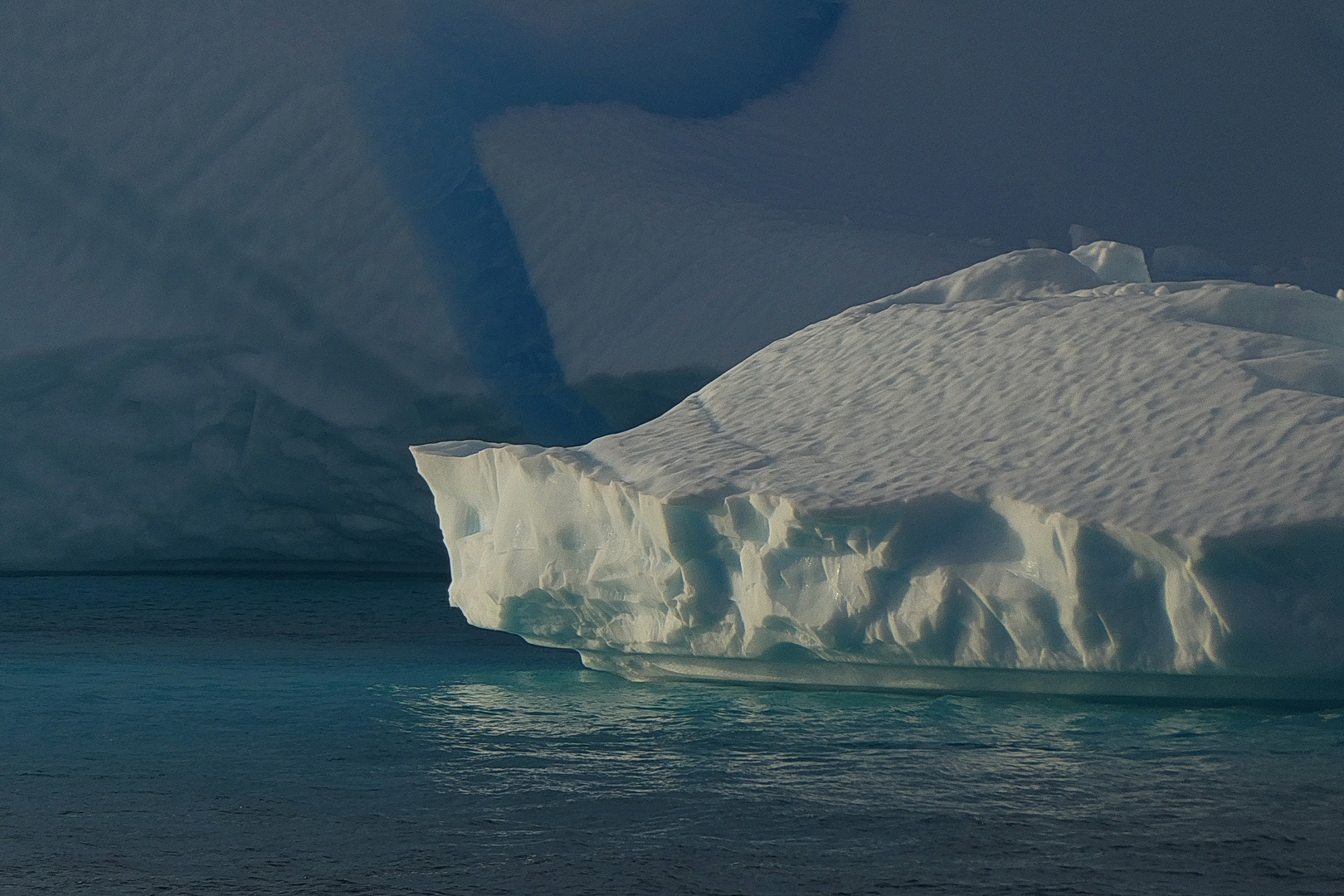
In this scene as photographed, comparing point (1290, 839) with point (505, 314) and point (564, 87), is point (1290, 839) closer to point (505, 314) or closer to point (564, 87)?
point (505, 314)

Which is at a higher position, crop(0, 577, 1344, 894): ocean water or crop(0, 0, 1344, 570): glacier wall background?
crop(0, 0, 1344, 570): glacier wall background

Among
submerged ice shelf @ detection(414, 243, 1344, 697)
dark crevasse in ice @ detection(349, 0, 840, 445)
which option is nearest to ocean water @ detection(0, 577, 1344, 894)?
submerged ice shelf @ detection(414, 243, 1344, 697)

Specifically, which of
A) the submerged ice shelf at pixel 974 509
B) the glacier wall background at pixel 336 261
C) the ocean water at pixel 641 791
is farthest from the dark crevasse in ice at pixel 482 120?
the ocean water at pixel 641 791

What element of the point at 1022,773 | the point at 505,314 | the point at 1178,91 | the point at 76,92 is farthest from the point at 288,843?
the point at 1178,91

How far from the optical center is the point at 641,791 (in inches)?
153

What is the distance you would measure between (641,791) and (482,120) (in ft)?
24.4

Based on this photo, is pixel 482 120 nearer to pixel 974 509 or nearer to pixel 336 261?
pixel 336 261

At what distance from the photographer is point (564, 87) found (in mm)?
11289

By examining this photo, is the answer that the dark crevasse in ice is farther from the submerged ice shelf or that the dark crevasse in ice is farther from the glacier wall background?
the submerged ice shelf

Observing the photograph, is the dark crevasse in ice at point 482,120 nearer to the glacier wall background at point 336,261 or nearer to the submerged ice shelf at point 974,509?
the glacier wall background at point 336,261

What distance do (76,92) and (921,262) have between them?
602 cm

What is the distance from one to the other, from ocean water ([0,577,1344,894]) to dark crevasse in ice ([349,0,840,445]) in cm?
427

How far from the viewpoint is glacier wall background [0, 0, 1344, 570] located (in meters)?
10.0

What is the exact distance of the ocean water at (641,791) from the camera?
122 inches
